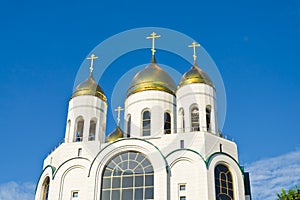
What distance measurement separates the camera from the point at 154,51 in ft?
86.5

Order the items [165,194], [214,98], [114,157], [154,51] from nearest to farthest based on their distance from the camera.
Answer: [165,194], [114,157], [214,98], [154,51]

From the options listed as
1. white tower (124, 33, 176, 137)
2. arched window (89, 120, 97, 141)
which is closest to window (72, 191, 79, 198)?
arched window (89, 120, 97, 141)

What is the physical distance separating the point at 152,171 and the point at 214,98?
4966 millimetres

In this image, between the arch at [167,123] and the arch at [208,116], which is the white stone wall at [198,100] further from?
the arch at [167,123]

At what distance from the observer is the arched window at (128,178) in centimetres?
2005

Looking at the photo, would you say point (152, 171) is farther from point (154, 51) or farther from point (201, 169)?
point (154, 51)

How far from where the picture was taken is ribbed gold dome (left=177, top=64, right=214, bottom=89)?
2288 cm

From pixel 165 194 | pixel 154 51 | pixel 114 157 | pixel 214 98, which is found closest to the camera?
pixel 165 194

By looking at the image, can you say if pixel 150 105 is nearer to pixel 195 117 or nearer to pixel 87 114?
pixel 195 117

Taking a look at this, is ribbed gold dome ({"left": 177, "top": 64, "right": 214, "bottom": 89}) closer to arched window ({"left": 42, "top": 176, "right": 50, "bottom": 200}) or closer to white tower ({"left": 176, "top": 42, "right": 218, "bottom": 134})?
white tower ({"left": 176, "top": 42, "right": 218, "bottom": 134})

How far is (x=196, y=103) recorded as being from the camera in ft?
73.8

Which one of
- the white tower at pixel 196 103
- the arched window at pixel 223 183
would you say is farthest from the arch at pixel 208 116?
the arched window at pixel 223 183

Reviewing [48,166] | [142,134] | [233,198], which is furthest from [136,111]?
[233,198]

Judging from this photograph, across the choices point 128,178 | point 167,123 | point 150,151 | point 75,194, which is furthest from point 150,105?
point 75,194
